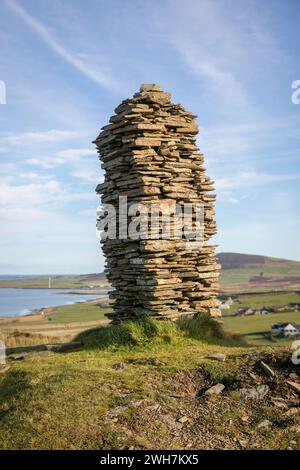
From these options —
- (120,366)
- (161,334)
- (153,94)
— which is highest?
(153,94)

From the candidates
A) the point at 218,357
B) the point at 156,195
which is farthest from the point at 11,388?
the point at 156,195

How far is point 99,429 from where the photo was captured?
6809 mm

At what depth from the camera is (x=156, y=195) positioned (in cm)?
1343

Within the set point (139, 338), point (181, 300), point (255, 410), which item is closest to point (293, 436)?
point (255, 410)

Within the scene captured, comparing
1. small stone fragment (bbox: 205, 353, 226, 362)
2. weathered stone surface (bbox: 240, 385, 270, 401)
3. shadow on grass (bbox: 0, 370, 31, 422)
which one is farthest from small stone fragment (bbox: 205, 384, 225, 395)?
shadow on grass (bbox: 0, 370, 31, 422)

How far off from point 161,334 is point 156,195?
3647 mm

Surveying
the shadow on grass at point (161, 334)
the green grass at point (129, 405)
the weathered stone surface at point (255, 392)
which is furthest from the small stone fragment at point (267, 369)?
the shadow on grass at point (161, 334)

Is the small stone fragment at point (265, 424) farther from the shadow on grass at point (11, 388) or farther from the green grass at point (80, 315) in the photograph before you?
the green grass at point (80, 315)

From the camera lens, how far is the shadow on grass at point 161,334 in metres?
12.0

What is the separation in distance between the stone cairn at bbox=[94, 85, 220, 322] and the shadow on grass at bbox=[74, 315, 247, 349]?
375 mm

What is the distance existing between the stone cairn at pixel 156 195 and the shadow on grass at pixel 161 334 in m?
0.37

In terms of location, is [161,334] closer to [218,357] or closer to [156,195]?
[218,357]
